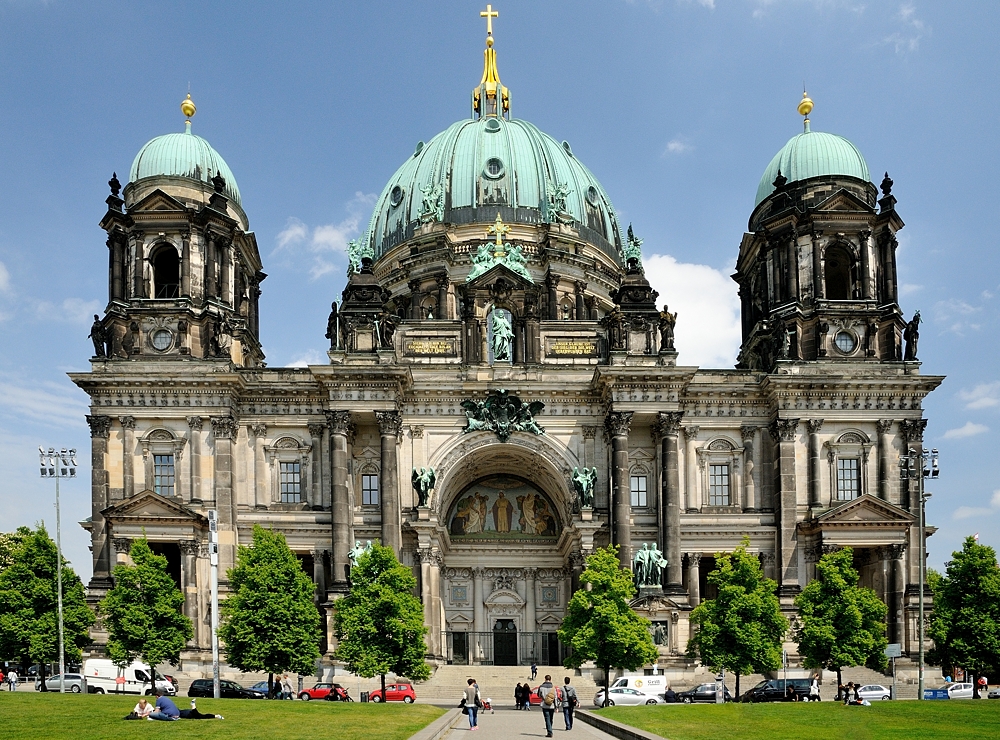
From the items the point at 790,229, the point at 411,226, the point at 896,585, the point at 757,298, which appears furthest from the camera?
the point at 411,226

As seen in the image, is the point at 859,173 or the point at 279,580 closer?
the point at 279,580

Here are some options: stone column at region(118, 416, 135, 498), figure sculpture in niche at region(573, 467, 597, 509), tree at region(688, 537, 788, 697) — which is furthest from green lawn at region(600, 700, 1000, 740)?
stone column at region(118, 416, 135, 498)

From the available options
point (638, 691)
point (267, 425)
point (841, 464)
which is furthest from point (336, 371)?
point (841, 464)

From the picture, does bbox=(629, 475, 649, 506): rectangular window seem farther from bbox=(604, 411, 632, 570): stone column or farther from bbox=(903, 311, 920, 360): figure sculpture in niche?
bbox=(903, 311, 920, 360): figure sculpture in niche

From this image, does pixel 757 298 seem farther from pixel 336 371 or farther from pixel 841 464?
pixel 336 371

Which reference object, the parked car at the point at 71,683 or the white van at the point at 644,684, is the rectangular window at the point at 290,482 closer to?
the parked car at the point at 71,683

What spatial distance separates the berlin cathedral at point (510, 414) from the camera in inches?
2461

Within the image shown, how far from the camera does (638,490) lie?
65.9 metres

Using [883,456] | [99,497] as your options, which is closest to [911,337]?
[883,456]

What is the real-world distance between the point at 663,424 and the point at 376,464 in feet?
50.8

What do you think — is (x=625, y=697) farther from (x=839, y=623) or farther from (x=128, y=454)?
(x=128, y=454)

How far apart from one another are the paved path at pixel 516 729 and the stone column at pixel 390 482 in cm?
1646

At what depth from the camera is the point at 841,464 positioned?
211 feet

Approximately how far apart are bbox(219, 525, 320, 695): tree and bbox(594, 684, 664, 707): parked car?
13.0m
